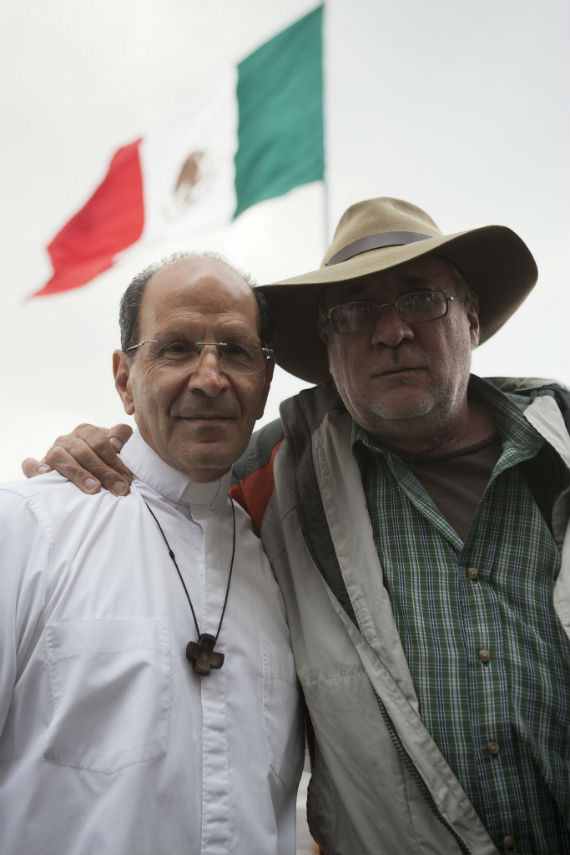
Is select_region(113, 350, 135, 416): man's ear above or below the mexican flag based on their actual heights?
below

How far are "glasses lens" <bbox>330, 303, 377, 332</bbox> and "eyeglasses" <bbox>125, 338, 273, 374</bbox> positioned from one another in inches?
15.9

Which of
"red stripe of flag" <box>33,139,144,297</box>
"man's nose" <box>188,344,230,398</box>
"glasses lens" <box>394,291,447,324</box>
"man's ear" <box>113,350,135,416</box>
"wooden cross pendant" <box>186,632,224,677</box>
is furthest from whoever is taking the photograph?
"red stripe of flag" <box>33,139,144,297</box>

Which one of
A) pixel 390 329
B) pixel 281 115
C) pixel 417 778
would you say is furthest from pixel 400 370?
pixel 281 115

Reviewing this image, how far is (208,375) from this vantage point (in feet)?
5.49

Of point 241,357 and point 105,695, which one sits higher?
point 241,357

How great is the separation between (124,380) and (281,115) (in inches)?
165

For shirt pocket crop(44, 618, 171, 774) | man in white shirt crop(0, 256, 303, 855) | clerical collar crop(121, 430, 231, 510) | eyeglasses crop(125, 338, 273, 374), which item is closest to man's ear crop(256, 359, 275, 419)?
man in white shirt crop(0, 256, 303, 855)

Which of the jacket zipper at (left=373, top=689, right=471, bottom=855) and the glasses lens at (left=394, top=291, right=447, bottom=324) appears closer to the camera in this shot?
the jacket zipper at (left=373, top=689, right=471, bottom=855)

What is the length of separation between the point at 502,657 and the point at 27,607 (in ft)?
4.02

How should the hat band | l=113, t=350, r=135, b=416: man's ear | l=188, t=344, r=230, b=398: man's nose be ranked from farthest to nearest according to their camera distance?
the hat band → l=113, t=350, r=135, b=416: man's ear → l=188, t=344, r=230, b=398: man's nose

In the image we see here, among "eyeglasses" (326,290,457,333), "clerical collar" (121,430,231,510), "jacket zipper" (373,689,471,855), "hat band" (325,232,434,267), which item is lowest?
"jacket zipper" (373,689,471,855)

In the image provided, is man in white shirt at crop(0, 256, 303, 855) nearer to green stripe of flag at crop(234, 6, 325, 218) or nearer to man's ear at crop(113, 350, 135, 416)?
man's ear at crop(113, 350, 135, 416)

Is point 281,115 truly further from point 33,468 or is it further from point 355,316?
point 33,468

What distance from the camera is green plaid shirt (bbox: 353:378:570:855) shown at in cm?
149
